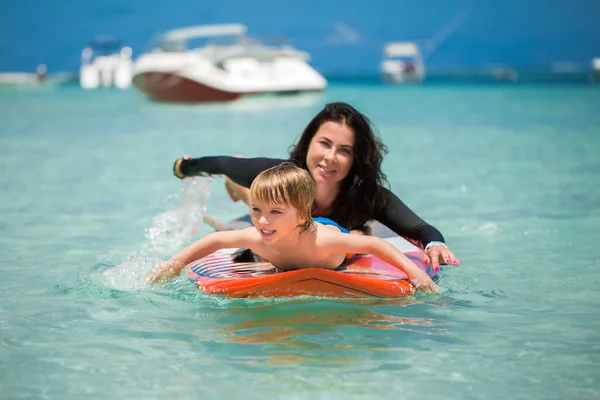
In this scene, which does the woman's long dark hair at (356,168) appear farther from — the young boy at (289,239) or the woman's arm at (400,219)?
the young boy at (289,239)

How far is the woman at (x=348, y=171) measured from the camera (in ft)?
13.8

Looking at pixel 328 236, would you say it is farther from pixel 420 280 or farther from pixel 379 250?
pixel 420 280

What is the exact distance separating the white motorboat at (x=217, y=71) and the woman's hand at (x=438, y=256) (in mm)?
23166

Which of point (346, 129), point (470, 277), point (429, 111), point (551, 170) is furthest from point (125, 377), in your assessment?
point (429, 111)

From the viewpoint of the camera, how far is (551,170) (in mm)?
9234

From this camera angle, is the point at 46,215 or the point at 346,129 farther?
the point at 46,215

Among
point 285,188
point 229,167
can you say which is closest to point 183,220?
point 229,167

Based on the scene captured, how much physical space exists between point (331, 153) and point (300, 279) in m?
0.91

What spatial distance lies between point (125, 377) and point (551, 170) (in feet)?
23.9

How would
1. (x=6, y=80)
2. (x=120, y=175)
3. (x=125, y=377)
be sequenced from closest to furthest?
(x=125, y=377), (x=120, y=175), (x=6, y=80)

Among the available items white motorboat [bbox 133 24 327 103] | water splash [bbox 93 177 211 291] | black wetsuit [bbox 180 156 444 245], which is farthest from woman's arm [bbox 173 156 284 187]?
white motorboat [bbox 133 24 327 103]

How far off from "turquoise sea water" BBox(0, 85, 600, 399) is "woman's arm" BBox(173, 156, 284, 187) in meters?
0.42

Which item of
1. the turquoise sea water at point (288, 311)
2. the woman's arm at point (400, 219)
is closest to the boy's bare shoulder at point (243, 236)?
the turquoise sea water at point (288, 311)

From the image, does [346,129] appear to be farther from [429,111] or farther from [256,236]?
[429,111]
